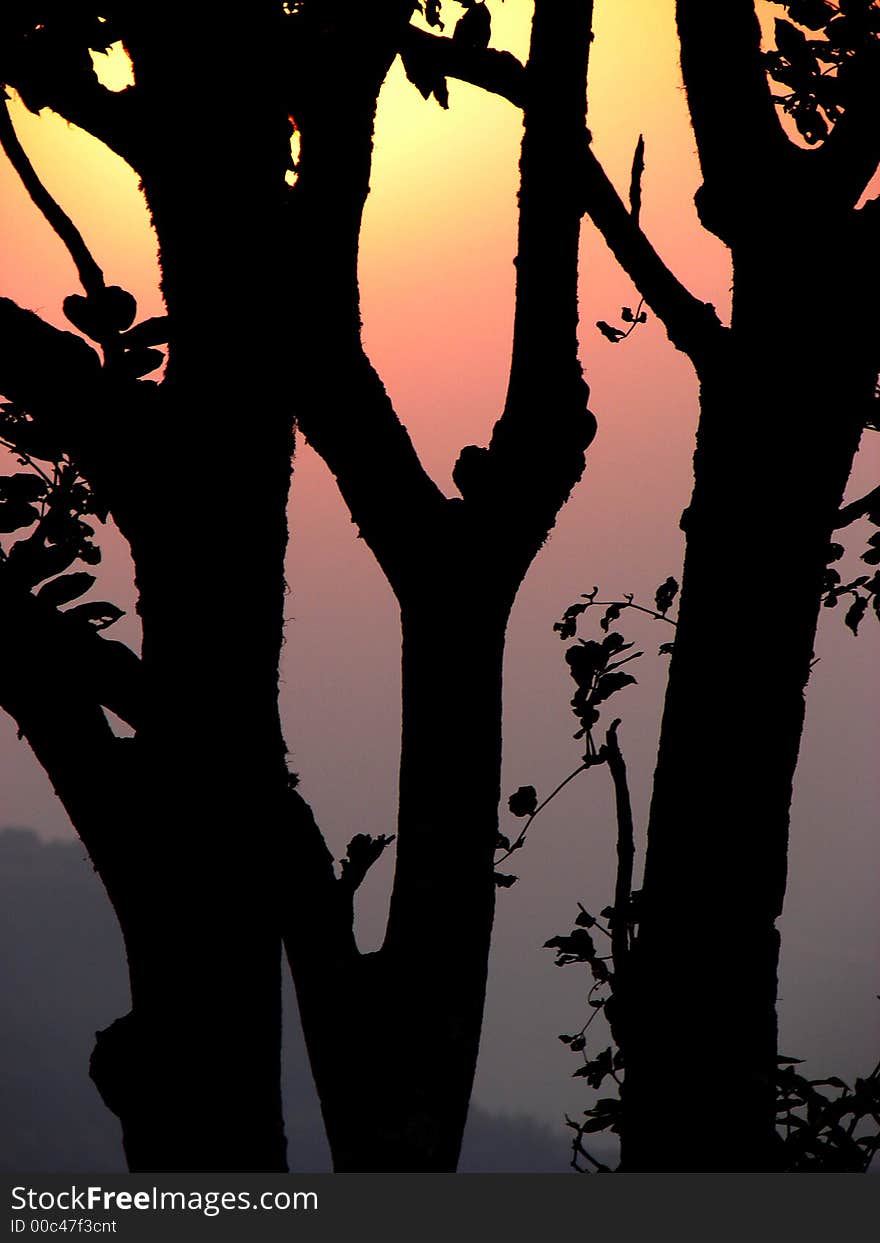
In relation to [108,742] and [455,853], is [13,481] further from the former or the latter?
[455,853]

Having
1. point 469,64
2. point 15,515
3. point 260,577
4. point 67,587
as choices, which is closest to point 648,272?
point 469,64

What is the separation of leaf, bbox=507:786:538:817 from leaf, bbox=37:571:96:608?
220cm

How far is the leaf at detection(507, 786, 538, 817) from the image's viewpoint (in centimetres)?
495

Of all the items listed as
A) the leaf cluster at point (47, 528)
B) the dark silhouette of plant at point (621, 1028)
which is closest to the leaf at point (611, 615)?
the dark silhouette of plant at point (621, 1028)

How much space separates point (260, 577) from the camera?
2.93 meters

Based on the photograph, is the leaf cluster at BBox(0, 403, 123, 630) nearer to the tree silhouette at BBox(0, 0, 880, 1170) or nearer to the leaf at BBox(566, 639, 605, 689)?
the tree silhouette at BBox(0, 0, 880, 1170)

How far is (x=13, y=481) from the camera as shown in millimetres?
4461

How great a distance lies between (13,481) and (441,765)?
2260 mm

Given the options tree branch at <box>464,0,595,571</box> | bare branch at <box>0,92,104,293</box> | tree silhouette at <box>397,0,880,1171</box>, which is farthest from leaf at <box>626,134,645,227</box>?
bare branch at <box>0,92,104,293</box>

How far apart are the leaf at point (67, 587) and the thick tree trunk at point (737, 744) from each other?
1.87 m

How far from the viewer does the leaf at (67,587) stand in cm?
349

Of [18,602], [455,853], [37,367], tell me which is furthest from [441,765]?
[37,367]

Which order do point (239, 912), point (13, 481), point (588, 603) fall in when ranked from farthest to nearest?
point (588, 603) < point (13, 481) < point (239, 912)

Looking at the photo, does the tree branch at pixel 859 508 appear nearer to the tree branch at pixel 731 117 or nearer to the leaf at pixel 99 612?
the tree branch at pixel 731 117
